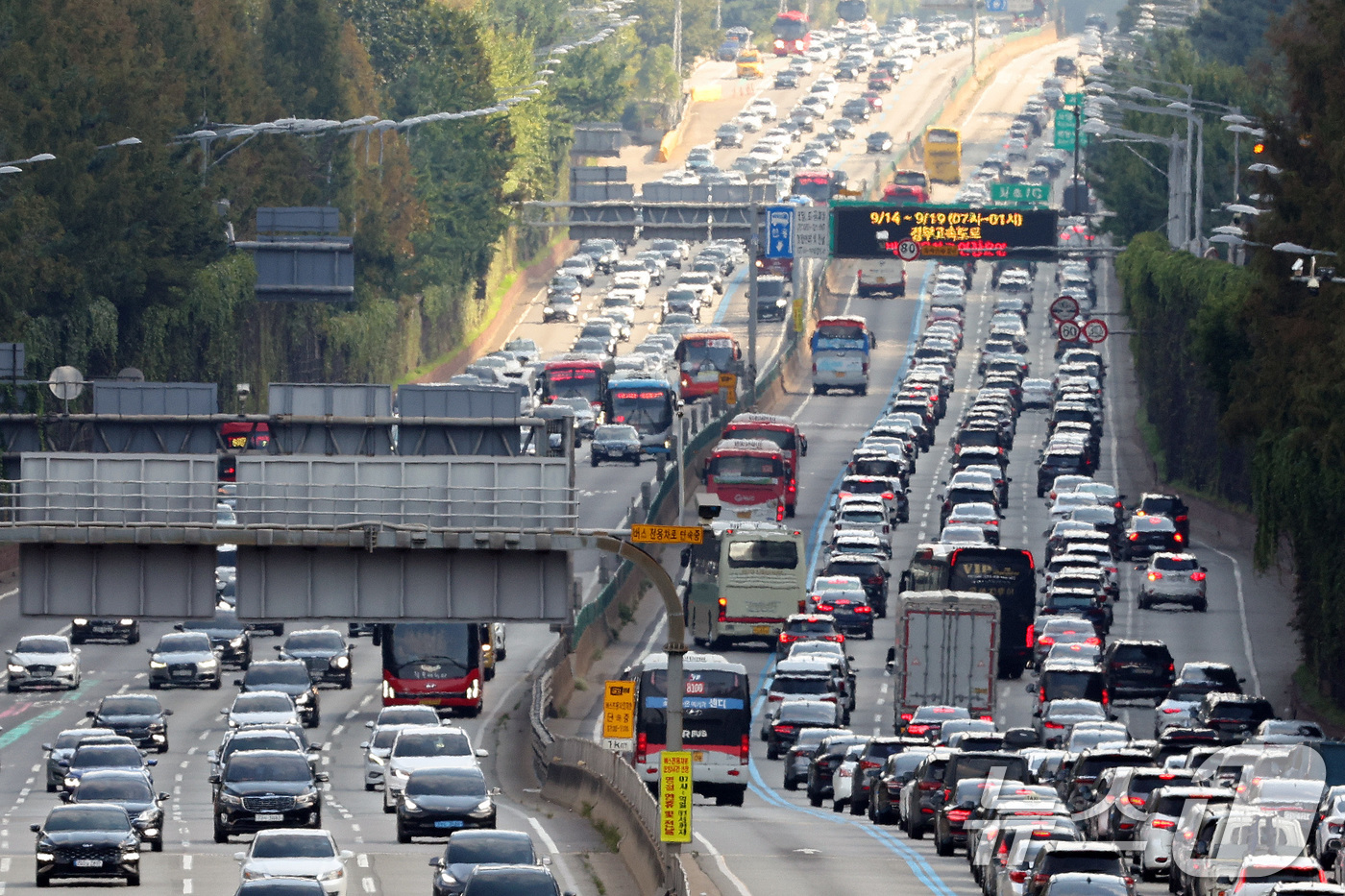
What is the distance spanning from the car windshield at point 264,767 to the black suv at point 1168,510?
157 ft

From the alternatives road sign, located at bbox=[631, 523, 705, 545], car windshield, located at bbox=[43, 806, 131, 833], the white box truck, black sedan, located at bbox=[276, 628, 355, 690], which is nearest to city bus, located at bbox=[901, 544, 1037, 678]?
the white box truck

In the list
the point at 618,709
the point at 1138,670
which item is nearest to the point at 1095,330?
the point at 1138,670

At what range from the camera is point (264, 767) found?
155 ft

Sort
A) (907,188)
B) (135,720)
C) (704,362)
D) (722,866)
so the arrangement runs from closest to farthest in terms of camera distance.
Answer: (722,866)
(135,720)
(704,362)
(907,188)

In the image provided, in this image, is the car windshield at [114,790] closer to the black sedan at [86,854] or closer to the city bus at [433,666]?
the black sedan at [86,854]

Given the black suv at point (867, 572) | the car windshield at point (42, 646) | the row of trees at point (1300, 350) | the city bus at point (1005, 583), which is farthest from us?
the black suv at point (867, 572)

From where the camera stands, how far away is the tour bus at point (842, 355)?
124812 mm

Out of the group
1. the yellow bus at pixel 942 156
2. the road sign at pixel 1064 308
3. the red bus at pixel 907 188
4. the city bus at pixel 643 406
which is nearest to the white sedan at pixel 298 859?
the road sign at pixel 1064 308

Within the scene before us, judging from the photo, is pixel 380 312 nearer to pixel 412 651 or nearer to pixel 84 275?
pixel 84 275

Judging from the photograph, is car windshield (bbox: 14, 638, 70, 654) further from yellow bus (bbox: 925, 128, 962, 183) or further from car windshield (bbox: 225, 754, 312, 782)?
yellow bus (bbox: 925, 128, 962, 183)

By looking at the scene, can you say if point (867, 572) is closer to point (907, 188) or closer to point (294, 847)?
point (294, 847)

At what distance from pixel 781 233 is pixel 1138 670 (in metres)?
64.8

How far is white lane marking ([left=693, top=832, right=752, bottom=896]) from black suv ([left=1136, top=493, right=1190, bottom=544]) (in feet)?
151

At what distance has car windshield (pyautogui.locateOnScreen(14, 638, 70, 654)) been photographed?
239ft
